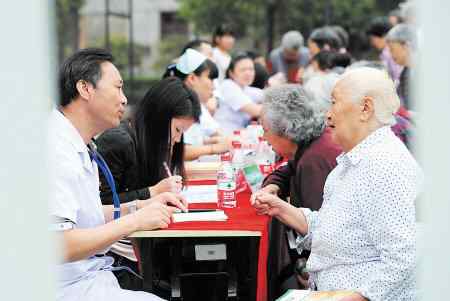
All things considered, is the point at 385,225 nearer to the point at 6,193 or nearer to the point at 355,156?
the point at 355,156

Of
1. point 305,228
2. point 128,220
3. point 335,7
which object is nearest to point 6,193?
point 128,220

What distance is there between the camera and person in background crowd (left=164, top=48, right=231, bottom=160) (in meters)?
4.81

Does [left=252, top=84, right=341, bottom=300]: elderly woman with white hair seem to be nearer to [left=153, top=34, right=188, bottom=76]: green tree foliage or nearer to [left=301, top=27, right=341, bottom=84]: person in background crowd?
[left=301, top=27, right=341, bottom=84]: person in background crowd

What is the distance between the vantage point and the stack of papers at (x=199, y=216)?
9.32ft

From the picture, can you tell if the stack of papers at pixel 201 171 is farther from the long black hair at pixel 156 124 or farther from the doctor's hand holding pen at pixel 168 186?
the doctor's hand holding pen at pixel 168 186

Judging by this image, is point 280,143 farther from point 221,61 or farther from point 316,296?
point 221,61

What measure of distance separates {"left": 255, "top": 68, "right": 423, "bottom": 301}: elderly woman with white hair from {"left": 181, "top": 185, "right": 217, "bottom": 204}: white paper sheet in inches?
38.3

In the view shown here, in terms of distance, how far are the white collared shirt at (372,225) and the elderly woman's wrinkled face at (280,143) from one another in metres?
0.79

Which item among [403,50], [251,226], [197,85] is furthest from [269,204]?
[403,50]

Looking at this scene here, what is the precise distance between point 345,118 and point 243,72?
14.3ft

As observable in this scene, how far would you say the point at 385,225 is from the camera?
83.6 inches

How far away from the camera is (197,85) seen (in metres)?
5.03

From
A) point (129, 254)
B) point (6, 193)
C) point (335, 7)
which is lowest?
point (129, 254)

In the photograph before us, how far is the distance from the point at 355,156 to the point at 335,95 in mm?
260
